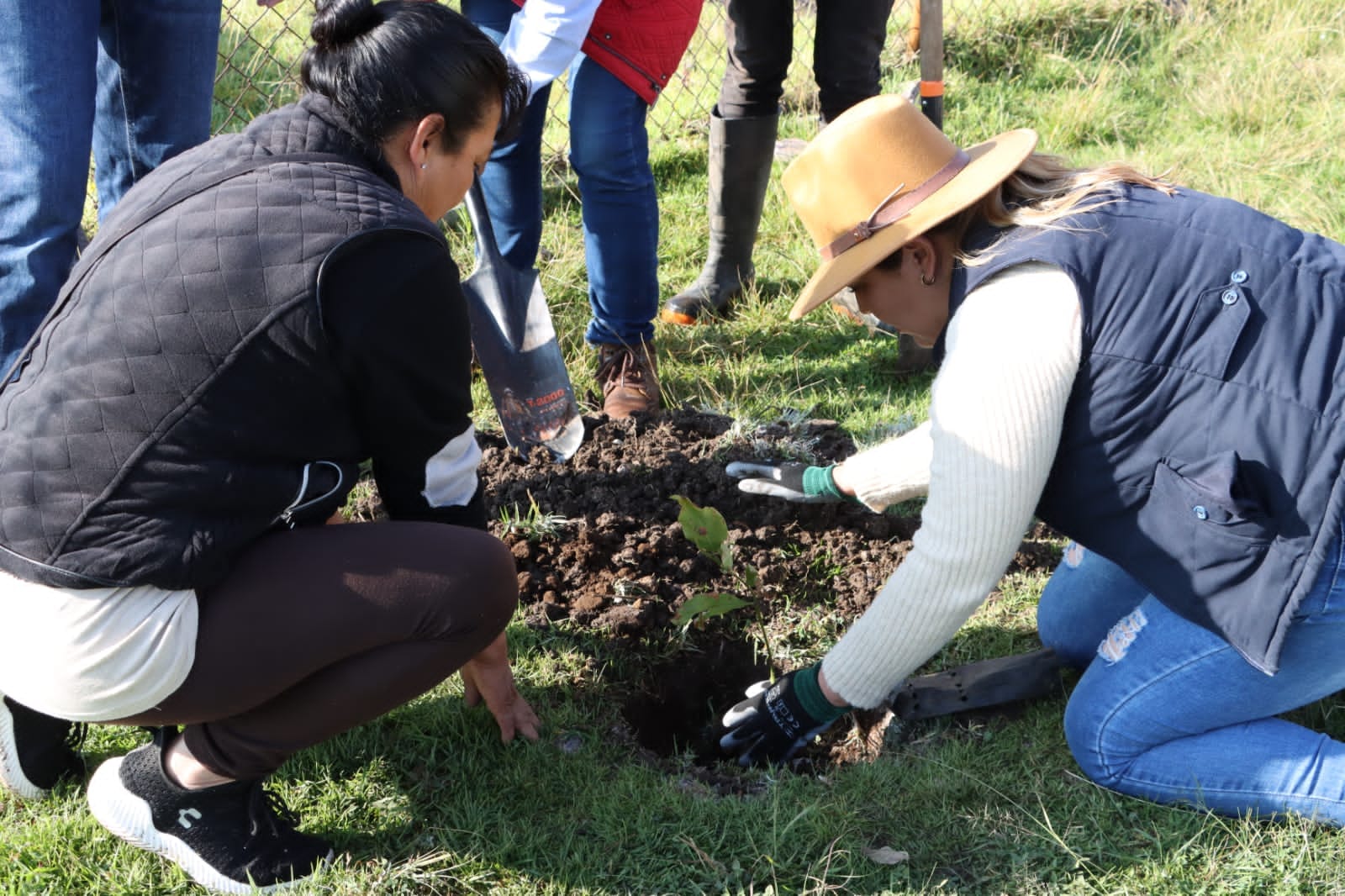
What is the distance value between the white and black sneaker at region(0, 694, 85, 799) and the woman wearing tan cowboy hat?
1.43 metres

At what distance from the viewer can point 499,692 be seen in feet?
7.21

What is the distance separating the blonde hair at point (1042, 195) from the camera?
1822 mm

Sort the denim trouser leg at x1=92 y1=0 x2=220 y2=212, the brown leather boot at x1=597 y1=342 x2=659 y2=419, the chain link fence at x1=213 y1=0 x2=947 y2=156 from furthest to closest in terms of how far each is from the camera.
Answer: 1. the chain link fence at x1=213 y1=0 x2=947 y2=156
2. the brown leather boot at x1=597 y1=342 x2=659 y2=419
3. the denim trouser leg at x1=92 y1=0 x2=220 y2=212

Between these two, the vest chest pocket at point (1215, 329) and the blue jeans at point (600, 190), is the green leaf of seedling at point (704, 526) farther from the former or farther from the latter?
the blue jeans at point (600, 190)

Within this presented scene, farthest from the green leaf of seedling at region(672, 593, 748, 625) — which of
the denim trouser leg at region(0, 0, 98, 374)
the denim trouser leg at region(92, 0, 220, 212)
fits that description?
the denim trouser leg at region(92, 0, 220, 212)

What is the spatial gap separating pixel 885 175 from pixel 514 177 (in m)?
1.51

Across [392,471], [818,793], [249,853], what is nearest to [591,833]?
[818,793]

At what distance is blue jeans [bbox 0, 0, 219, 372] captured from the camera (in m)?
2.25

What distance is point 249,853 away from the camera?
6.33 ft

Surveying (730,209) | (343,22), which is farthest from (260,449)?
(730,209)

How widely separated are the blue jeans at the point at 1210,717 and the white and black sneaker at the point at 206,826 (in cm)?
144

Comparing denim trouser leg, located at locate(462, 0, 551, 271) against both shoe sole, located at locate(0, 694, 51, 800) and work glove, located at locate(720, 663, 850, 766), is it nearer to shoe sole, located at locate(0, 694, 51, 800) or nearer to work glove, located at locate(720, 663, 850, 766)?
work glove, located at locate(720, 663, 850, 766)

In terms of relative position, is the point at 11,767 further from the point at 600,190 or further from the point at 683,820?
the point at 600,190

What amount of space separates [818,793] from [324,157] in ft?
4.63
